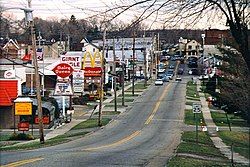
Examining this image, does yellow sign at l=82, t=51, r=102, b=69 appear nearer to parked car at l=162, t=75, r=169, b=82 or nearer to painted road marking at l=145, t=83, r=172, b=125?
painted road marking at l=145, t=83, r=172, b=125

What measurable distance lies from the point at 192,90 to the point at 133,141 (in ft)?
173

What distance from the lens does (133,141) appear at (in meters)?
31.3

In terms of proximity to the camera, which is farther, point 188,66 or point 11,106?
point 188,66

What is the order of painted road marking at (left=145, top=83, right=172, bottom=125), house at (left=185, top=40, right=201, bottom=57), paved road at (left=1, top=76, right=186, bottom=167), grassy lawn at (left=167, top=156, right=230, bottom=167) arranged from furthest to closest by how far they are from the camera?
house at (left=185, top=40, right=201, bottom=57) → painted road marking at (left=145, top=83, right=172, bottom=125) → paved road at (left=1, top=76, right=186, bottom=167) → grassy lawn at (left=167, top=156, right=230, bottom=167)

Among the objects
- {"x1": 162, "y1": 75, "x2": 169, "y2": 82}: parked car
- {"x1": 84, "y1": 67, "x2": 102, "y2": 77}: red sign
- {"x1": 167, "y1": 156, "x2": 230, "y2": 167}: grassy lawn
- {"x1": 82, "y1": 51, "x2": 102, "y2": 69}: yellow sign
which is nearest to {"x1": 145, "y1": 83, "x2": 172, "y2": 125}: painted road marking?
{"x1": 84, "y1": 67, "x2": 102, "y2": 77}: red sign

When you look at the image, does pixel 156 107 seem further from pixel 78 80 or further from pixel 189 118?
pixel 189 118

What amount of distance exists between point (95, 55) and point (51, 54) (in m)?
41.3

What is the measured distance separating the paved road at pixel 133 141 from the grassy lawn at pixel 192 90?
1111 millimetres

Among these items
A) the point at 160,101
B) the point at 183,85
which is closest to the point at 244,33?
the point at 160,101

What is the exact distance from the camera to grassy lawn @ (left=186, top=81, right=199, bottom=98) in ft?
249

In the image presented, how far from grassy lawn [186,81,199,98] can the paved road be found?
111cm

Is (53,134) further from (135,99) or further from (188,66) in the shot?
(188,66)

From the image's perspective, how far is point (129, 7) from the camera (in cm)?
1025

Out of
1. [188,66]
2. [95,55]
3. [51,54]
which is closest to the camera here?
[95,55]
